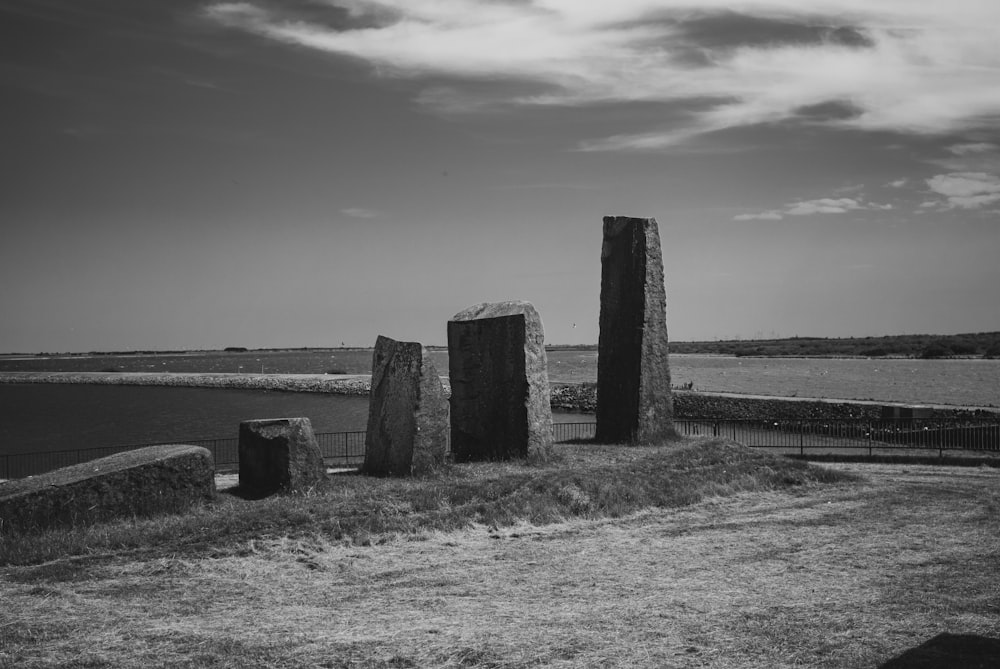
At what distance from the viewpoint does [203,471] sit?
12633 millimetres

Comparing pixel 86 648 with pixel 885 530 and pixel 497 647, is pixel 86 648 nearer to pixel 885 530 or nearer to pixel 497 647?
pixel 497 647

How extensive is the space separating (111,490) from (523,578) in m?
5.82

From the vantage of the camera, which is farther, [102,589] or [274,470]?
[274,470]

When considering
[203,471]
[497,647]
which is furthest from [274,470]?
[497,647]

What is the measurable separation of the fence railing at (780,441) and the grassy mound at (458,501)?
5.83 metres

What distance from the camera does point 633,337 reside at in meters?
19.1

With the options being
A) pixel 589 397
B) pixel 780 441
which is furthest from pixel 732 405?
pixel 780 441

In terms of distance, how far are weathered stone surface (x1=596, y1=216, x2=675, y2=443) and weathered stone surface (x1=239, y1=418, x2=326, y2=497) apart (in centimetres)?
785

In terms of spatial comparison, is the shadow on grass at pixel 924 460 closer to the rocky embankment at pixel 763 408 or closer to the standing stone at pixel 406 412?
the standing stone at pixel 406 412

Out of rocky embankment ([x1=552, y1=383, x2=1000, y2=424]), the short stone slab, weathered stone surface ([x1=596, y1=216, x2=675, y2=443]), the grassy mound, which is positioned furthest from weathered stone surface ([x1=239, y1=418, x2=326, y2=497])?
rocky embankment ([x1=552, y1=383, x2=1000, y2=424])

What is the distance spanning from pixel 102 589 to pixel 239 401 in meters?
63.9

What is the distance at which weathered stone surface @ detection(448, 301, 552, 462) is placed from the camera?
53.3 ft

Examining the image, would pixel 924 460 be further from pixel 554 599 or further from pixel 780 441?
pixel 554 599

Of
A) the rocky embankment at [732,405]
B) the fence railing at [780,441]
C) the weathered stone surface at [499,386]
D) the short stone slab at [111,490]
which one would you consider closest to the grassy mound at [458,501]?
the short stone slab at [111,490]
